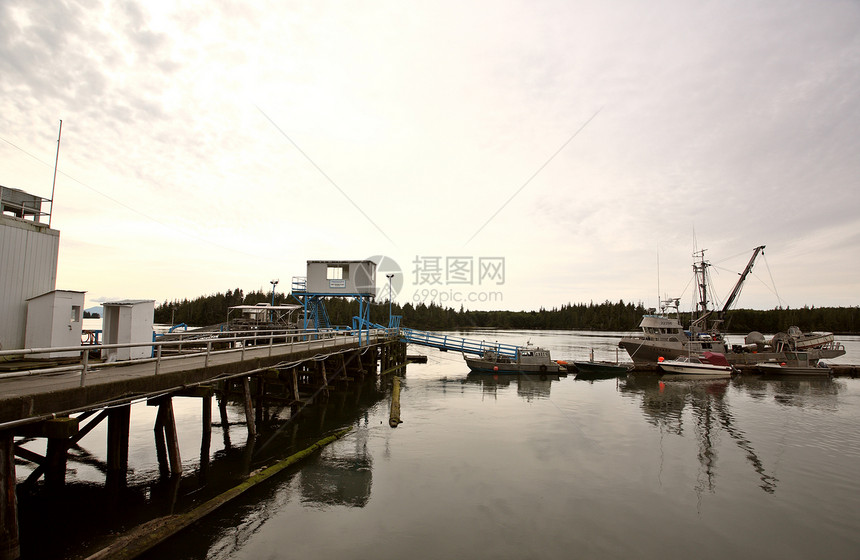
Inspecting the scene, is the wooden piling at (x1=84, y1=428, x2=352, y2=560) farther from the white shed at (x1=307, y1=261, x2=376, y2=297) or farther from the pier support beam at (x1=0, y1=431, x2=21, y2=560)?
the white shed at (x1=307, y1=261, x2=376, y2=297)

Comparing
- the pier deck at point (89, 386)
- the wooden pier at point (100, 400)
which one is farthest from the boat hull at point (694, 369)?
the pier deck at point (89, 386)

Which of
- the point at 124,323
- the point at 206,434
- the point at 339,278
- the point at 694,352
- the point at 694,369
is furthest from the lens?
the point at 694,352

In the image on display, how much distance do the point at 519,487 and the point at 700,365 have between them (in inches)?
1520

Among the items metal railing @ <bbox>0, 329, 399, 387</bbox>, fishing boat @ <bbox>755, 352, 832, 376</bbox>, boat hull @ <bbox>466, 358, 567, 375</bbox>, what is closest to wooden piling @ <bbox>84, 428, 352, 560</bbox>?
metal railing @ <bbox>0, 329, 399, 387</bbox>

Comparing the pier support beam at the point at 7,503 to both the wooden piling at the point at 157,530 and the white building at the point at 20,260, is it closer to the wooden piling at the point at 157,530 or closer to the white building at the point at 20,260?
the wooden piling at the point at 157,530

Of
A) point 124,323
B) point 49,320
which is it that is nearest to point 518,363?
point 124,323

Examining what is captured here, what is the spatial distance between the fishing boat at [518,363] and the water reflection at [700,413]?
22.8 feet

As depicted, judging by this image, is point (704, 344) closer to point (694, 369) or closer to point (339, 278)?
point (694, 369)

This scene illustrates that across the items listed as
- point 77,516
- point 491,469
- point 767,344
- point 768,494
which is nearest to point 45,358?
point 77,516

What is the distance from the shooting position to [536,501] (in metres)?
11.9

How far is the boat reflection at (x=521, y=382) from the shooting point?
102ft

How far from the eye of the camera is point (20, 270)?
1484 cm

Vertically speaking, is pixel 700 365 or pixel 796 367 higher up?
pixel 700 365

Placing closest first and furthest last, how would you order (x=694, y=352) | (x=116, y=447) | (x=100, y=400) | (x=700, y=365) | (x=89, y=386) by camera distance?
(x=89, y=386) → (x=100, y=400) → (x=116, y=447) → (x=700, y=365) → (x=694, y=352)
